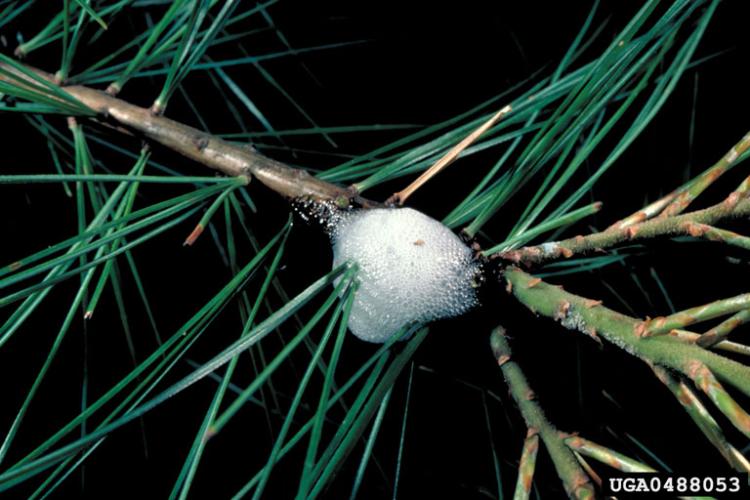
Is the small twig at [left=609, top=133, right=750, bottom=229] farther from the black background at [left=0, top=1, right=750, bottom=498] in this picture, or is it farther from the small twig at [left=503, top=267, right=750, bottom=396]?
the black background at [left=0, top=1, right=750, bottom=498]

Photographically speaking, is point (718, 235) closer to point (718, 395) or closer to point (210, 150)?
point (718, 395)

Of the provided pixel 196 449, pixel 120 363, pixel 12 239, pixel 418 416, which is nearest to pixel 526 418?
pixel 196 449

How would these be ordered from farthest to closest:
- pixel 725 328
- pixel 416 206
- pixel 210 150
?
pixel 416 206 < pixel 210 150 < pixel 725 328

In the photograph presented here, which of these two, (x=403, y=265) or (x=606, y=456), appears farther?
(x=403, y=265)

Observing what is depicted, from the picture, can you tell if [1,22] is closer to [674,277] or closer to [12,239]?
[12,239]

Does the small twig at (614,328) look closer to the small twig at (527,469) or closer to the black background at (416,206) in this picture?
the small twig at (527,469)

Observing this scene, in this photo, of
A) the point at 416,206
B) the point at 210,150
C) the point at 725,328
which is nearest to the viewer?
the point at 725,328

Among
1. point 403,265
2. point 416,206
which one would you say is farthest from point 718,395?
point 416,206
